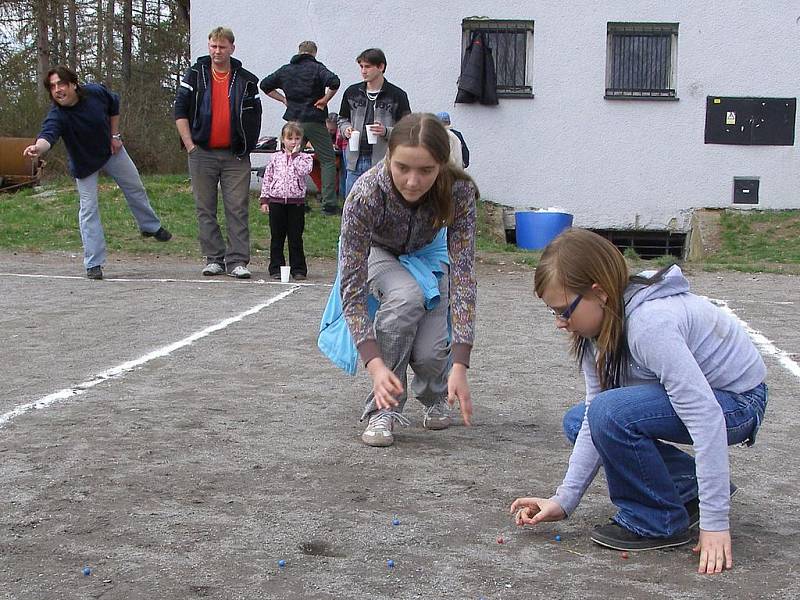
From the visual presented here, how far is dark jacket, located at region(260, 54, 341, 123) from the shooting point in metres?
14.0

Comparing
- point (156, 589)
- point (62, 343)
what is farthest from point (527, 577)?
point (62, 343)

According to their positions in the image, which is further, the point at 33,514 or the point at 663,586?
the point at 33,514

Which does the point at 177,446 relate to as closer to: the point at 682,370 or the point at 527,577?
the point at 527,577

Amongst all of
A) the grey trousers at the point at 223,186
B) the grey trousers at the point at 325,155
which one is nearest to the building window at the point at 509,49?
the grey trousers at the point at 325,155

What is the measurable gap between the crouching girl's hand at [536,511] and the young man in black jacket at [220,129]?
7082 mm

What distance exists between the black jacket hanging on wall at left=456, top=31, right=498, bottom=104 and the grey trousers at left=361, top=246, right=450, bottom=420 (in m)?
12.3

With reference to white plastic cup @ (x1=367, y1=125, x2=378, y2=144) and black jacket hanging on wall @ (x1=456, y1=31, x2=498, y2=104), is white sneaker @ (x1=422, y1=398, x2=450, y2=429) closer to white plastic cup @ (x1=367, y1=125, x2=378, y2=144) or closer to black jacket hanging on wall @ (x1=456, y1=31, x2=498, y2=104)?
white plastic cup @ (x1=367, y1=125, x2=378, y2=144)

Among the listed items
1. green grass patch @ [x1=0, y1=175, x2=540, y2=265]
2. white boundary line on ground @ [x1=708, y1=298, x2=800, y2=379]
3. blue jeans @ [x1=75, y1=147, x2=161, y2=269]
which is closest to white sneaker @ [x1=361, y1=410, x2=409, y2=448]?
white boundary line on ground @ [x1=708, y1=298, x2=800, y2=379]

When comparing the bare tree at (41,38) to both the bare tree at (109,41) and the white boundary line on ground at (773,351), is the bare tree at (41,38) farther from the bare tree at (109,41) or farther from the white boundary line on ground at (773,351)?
the white boundary line on ground at (773,351)

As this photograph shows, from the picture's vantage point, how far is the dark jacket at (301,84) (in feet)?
45.9

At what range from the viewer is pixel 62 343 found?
6.79 m

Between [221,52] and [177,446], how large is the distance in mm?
6336

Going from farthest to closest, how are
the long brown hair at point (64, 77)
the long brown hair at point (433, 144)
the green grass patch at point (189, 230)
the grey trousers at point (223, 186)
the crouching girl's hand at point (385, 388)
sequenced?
the green grass patch at point (189, 230)
the grey trousers at point (223, 186)
the long brown hair at point (64, 77)
the long brown hair at point (433, 144)
the crouching girl's hand at point (385, 388)

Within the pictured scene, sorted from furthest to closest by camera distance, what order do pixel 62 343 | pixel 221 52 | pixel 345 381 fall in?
pixel 221 52, pixel 62 343, pixel 345 381
